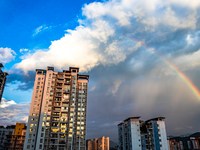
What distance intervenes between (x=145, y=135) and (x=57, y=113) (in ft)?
189

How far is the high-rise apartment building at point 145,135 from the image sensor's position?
89625 mm

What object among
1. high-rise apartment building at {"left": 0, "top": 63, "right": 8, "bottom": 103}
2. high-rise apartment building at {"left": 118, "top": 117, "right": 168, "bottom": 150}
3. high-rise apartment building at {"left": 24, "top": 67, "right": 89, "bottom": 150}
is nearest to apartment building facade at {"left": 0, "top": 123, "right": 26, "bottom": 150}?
high-rise apartment building at {"left": 24, "top": 67, "right": 89, "bottom": 150}

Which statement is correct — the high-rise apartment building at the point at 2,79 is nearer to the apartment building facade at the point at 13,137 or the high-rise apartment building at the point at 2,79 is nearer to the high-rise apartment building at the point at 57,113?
the apartment building facade at the point at 13,137

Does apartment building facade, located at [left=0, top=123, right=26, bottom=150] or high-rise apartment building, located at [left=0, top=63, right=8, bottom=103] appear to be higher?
high-rise apartment building, located at [left=0, top=63, right=8, bottom=103]

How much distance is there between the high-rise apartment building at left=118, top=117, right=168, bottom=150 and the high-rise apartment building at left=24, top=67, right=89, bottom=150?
94.0 feet

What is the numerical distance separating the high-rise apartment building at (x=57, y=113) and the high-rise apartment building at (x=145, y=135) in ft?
94.0

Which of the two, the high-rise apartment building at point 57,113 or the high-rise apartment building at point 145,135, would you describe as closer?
the high-rise apartment building at point 57,113

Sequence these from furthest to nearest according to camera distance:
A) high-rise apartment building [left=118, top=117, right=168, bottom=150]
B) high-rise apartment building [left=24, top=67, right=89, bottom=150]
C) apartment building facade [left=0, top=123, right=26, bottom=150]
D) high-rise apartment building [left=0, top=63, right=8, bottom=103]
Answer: high-rise apartment building [left=0, top=63, right=8, bottom=103]
apartment building facade [left=0, top=123, right=26, bottom=150]
high-rise apartment building [left=118, top=117, right=168, bottom=150]
high-rise apartment building [left=24, top=67, right=89, bottom=150]

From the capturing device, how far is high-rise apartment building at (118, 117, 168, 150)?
89625mm

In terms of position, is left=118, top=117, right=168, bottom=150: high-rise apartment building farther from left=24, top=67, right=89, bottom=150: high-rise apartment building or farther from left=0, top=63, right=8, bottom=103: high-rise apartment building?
left=0, top=63, right=8, bottom=103: high-rise apartment building

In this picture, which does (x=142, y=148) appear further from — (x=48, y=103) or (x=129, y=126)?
(x=48, y=103)

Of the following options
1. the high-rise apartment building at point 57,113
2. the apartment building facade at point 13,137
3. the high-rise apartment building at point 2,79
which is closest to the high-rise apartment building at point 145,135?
the high-rise apartment building at point 57,113

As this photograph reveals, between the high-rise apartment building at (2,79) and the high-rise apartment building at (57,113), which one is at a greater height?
the high-rise apartment building at (2,79)

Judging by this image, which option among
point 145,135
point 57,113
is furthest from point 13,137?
point 145,135
